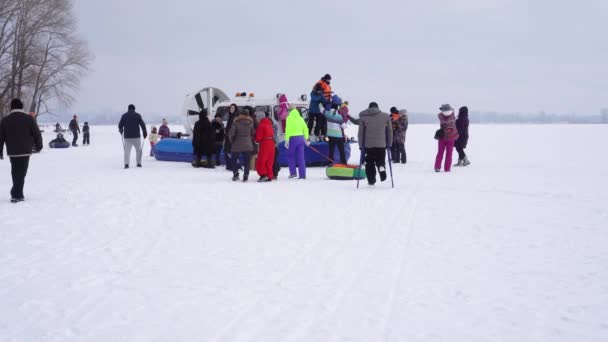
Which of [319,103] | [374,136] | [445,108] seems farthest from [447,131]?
[374,136]

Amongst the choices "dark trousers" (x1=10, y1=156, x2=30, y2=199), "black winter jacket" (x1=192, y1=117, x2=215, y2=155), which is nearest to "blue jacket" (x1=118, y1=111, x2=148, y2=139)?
"black winter jacket" (x1=192, y1=117, x2=215, y2=155)

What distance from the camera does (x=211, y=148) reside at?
51.5ft

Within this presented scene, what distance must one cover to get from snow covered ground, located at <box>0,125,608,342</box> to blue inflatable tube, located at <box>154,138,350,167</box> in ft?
18.5

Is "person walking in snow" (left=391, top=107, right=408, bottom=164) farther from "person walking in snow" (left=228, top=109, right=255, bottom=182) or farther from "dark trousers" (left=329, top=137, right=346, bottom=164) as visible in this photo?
"person walking in snow" (left=228, top=109, right=255, bottom=182)

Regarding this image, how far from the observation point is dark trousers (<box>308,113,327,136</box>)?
14.8m

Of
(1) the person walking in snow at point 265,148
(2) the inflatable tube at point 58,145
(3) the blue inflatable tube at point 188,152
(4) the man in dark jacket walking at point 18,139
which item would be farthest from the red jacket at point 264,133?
(2) the inflatable tube at point 58,145

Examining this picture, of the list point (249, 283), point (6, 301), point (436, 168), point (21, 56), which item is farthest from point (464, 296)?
point (21, 56)

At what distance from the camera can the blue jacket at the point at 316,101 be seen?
46.3ft

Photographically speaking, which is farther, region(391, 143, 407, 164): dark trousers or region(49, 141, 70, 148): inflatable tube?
region(49, 141, 70, 148): inflatable tube

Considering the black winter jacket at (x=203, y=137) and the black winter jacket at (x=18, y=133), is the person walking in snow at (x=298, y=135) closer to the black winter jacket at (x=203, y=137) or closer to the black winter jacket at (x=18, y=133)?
the black winter jacket at (x=203, y=137)

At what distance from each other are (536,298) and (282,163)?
1185 cm

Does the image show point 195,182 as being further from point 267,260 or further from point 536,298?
point 536,298

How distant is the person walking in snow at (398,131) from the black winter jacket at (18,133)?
1065cm

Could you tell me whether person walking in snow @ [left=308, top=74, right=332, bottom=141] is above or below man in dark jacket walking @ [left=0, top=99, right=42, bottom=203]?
above
